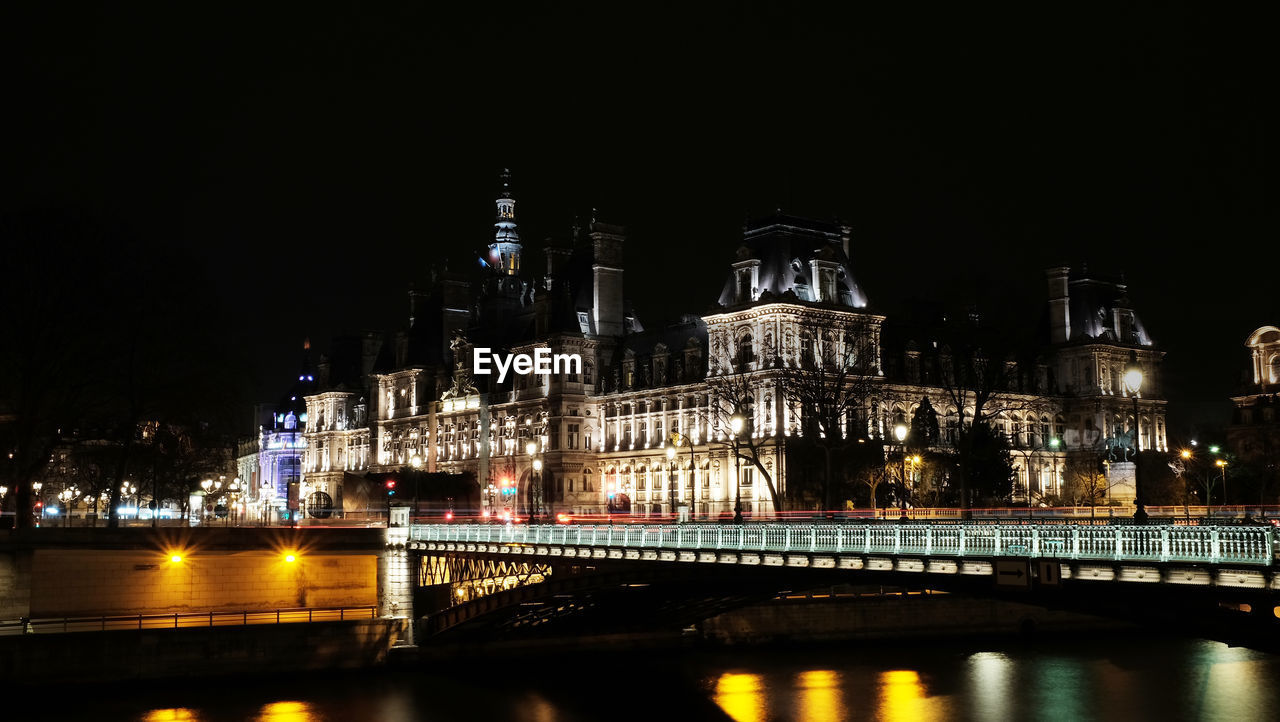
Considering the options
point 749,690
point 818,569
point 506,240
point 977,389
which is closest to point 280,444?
point 506,240

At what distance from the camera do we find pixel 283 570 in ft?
215

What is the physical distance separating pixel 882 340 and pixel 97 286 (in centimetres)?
5520

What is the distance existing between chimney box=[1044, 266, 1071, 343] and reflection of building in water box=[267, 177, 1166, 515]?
0.15 m

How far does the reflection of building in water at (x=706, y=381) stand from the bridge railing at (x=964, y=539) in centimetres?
4152

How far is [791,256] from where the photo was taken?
9506cm

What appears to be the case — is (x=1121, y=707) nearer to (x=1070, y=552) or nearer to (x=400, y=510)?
(x=1070, y=552)

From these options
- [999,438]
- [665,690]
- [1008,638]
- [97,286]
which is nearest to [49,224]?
[97,286]

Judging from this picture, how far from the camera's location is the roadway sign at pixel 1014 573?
93.6ft

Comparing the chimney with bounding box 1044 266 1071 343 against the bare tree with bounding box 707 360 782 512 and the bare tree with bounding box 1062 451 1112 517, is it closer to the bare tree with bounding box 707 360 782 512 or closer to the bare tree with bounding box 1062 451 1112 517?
the bare tree with bounding box 1062 451 1112 517

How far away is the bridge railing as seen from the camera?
25000 mm

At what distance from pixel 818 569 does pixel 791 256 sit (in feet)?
201

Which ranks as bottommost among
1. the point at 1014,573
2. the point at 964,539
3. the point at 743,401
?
the point at 1014,573

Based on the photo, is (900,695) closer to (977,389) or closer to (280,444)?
(977,389)

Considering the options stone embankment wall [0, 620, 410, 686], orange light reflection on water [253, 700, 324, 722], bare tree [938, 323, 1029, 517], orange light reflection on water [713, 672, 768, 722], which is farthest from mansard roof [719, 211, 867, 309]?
orange light reflection on water [253, 700, 324, 722]
